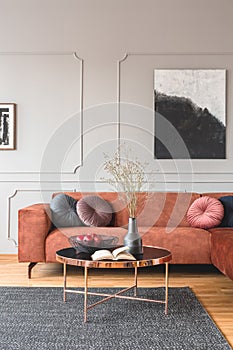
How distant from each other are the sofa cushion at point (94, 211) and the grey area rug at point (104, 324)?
955 millimetres

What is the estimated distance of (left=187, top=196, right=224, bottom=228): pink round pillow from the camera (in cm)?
432

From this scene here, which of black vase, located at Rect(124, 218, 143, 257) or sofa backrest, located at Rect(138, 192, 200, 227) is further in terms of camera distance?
sofa backrest, located at Rect(138, 192, 200, 227)

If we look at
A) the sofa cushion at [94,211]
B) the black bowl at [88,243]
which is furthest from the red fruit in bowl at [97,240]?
the sofa cushion at [94,211]

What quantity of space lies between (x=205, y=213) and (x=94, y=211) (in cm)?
100

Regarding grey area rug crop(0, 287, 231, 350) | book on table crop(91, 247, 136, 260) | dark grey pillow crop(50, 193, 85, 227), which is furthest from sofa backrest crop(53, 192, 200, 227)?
book on table crop(91, 247, 136, 260)

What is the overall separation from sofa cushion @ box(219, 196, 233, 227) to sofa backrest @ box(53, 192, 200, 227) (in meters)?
0.28

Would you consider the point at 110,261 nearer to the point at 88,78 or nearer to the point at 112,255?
the point at 112,255

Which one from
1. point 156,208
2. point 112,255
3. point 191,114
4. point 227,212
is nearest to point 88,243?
point 112,255

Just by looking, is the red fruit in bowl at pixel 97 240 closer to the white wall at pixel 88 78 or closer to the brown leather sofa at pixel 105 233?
the brown leather sofa at pixel 105 233

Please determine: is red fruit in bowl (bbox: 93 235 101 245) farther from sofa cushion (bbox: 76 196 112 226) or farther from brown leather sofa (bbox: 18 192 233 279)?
sofa cushion (bbox: 76 196 112 226)

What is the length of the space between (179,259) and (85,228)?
0.84m

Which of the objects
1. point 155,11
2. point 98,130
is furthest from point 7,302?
point 155,11

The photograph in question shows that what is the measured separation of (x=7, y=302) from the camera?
3246 mm

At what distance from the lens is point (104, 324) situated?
280 cm
